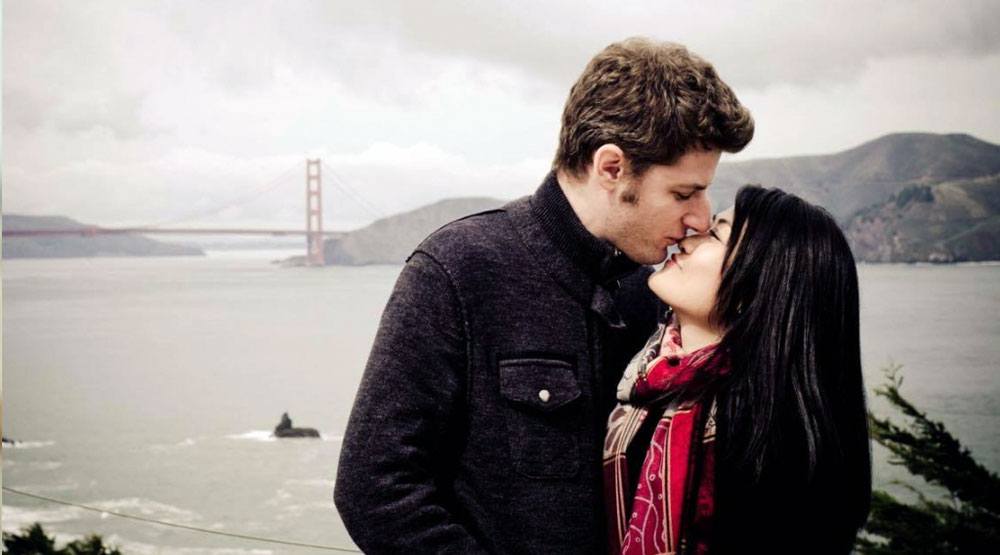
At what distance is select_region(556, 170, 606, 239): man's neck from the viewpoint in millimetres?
1112

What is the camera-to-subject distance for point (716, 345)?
3.61 feet

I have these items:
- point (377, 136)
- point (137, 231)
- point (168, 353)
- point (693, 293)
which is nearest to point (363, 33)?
point (377, 136)

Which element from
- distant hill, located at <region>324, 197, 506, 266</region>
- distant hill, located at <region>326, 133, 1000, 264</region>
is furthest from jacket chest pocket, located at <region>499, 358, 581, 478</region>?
distant hill, located at <region>324, 197, 506, 266</region>

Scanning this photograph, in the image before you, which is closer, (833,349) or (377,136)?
(833,349)

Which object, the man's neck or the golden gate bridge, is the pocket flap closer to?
the man's neck

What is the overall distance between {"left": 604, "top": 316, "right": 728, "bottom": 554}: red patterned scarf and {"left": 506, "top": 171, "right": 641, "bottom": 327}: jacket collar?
3.2 inches

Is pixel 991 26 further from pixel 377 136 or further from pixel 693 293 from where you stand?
pixel 377 136

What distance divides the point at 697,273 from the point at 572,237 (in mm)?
159

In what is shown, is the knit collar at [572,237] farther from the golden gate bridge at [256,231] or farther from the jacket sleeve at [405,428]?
the golden gate bridge at [256,231]

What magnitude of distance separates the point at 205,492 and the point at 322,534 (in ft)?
4.17

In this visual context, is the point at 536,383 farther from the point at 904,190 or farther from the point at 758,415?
the point at 904,190

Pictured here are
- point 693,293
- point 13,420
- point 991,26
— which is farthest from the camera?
Answer: point 13,420

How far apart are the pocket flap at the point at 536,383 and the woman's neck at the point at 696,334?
0.19 meters

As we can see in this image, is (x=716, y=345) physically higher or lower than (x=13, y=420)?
higher
